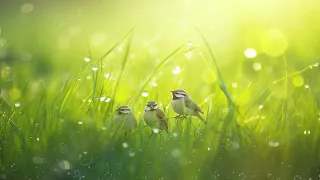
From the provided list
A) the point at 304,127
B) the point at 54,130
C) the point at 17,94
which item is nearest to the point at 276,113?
the point at 304,127

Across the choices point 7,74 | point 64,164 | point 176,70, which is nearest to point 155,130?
point 64,164

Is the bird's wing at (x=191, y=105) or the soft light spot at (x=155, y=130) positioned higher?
the bird's wing at (x=191, y=105)

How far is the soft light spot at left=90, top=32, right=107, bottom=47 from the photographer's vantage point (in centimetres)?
233

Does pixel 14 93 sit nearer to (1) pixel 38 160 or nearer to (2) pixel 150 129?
(1) pixel 38 160

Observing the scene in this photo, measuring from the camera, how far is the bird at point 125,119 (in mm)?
1740

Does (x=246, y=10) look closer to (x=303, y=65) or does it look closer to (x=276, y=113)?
(x=303, y=65)

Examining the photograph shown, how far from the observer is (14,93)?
1.93 meters

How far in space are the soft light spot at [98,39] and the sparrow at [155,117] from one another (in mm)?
619

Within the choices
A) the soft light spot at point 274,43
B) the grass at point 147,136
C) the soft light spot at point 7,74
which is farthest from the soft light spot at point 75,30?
the soft light spot at point 274,43

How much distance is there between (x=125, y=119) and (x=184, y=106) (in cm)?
19

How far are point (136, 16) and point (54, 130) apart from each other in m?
1.07

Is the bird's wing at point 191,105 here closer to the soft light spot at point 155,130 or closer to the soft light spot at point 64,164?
the soft light spot at point 155,130

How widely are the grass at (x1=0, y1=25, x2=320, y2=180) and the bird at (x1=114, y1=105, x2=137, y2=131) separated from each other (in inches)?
0.8

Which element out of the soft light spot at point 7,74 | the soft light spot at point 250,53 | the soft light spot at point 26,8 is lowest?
the soft light spot at point 250,53
